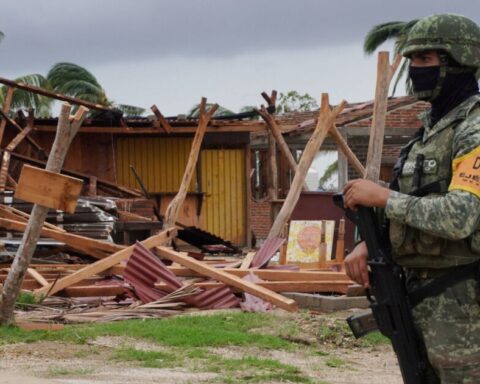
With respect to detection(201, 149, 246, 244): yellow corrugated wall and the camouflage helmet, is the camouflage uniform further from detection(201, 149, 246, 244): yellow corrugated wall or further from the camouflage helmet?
detection(201, 149, 246, 244): yellow corrugated wall

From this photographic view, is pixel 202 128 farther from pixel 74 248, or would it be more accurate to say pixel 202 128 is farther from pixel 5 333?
pixel 5 333

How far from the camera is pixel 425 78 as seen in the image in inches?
146

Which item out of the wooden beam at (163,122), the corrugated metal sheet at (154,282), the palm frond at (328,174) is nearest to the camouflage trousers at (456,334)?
the corrugated metal sheet at (154,282)

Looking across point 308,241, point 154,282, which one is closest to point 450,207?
point 154,282

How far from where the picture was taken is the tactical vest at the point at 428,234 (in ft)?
11.6

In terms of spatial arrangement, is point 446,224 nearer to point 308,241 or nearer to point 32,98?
point 308,241

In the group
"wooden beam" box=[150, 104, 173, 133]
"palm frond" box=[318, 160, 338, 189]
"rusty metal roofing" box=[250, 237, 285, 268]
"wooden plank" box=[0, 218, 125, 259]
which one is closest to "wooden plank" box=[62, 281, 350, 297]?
"rusty metal roofing" box=[250, 237, 285, 268]

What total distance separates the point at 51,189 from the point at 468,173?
574cm

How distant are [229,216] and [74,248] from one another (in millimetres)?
9765

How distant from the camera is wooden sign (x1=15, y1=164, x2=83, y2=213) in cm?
862

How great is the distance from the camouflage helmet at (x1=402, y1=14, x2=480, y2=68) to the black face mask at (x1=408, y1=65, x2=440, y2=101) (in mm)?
71

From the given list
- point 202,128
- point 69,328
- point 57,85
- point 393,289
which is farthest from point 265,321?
point 57,85

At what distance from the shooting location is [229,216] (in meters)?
23.4

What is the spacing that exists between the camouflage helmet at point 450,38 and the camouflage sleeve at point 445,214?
21.8 inches
